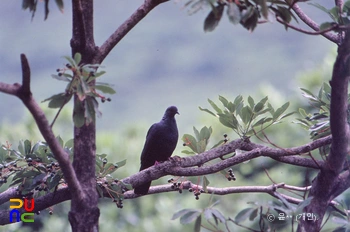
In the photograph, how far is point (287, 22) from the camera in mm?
1580

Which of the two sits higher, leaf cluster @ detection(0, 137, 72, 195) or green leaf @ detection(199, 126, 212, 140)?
green leaf @ detection(199, 126, 212, 140)

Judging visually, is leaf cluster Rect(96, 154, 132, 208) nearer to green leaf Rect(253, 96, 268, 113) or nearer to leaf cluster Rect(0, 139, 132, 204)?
leaf cluster Rect(0, 139, 132, 204)

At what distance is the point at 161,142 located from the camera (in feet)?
10.4

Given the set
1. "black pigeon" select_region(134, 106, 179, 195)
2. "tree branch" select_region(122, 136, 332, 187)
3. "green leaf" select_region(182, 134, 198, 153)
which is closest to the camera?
"tree branch" select_region(122, 136, 332, 187)

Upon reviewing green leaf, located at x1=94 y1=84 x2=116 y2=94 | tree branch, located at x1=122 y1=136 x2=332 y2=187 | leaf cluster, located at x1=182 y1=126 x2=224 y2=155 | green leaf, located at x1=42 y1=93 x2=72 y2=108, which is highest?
green leaf, located at x1=94 y1=84 x2=116 y2=94

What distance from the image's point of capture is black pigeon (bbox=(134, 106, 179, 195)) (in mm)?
3178

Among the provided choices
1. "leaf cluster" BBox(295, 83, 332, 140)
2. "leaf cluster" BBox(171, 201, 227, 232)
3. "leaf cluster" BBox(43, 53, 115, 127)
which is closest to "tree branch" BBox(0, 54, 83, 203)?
"leaf cluster" BBox(43, 53, 115, 127)

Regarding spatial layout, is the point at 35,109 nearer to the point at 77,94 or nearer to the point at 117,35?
the point at 77,94

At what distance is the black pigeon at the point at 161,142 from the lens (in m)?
3.18

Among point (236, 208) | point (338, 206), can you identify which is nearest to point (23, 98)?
point (338, 206)

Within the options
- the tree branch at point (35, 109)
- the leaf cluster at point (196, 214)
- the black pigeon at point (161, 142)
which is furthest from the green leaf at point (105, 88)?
the black pigeon at point (161, 142)

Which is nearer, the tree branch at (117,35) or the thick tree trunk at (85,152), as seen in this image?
the thick tree trunk at (85,152)

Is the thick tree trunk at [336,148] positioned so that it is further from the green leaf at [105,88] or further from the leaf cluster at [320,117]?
the green leaf at [105,88]

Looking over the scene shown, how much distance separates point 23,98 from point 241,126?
3.17 feet
